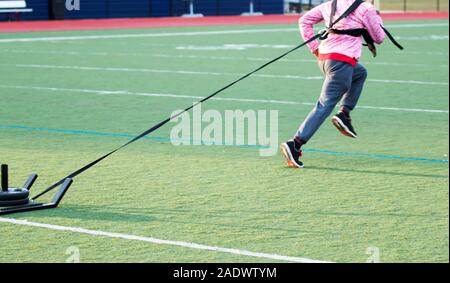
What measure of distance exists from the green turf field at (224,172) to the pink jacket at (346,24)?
1.05 meters

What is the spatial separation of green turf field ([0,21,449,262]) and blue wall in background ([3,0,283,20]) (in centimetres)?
2012

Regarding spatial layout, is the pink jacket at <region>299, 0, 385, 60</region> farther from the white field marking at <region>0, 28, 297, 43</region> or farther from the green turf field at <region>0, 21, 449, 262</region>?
the white field marking at <region>0, 28, 297, 43</region>

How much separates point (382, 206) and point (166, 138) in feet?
13.3

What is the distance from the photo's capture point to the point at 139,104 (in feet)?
47.9

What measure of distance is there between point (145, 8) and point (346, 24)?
34128 millimetres

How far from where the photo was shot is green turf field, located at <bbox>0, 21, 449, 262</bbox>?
6746mm

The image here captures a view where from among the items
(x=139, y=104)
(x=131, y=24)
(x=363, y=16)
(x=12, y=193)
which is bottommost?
(x=131, y=24)

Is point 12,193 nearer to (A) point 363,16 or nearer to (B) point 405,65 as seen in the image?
(A) point 363,16

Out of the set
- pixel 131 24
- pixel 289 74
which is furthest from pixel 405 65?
pixel 131 24

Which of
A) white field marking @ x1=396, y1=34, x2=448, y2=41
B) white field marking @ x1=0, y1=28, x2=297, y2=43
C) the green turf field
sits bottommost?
white field marking @ x1=0, y1=28, x2=297, y2=43

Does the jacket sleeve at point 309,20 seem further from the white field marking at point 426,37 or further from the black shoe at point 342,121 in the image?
the white field marking at point 426,37

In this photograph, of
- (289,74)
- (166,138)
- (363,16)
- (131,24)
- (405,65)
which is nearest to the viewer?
(363,16)

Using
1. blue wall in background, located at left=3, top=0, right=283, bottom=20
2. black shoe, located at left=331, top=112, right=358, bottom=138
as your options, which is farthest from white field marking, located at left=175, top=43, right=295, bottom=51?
black shoe, located at left=331, top=112, right=358, bottom=138

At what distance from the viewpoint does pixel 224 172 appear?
9.34 metres
